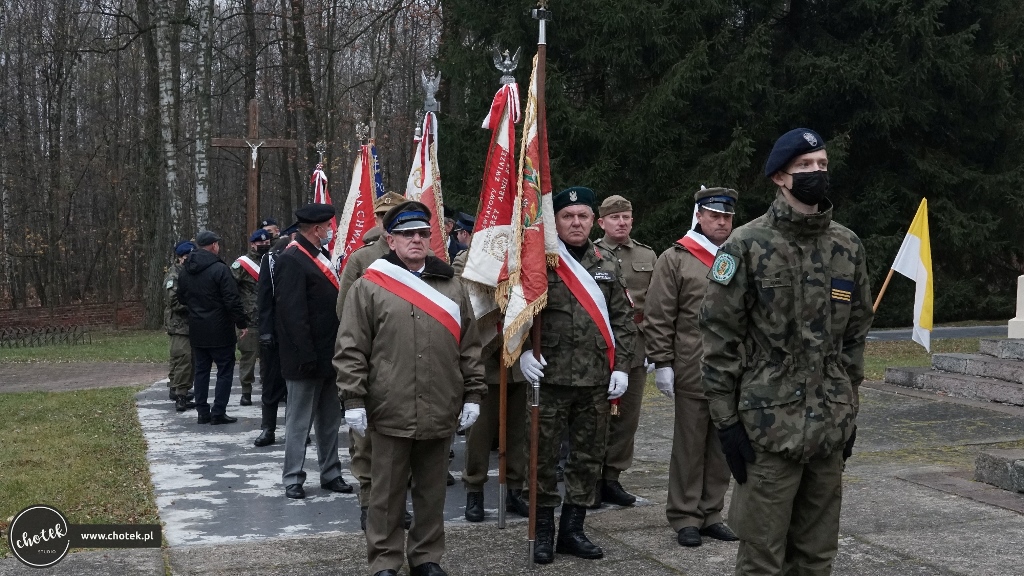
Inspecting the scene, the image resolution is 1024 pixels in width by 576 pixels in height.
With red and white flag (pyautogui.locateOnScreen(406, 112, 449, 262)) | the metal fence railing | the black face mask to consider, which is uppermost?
red and white flag (pyautogui.locateOnScreen(406, 112, 449, 262))

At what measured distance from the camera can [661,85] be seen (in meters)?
21.2

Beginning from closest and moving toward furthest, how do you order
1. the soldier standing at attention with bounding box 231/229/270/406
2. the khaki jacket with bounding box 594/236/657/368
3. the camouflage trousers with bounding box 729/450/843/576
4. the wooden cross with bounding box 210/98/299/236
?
the camouflage trousers with bounding box 729/450/843/576, the khaki jacket with bounding box 594/236/657/368, the soldier standing at attention with bounding box 231/229/270/406, the wooden cross with bounding box 210/98/299/236

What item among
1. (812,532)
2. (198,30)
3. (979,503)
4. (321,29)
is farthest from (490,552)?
(321,29)

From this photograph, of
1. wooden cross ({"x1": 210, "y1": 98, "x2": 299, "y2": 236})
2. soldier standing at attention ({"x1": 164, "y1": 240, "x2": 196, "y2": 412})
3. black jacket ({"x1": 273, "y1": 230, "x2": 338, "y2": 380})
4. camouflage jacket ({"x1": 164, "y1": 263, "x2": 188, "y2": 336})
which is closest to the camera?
black jacket ({"x1": 273, "y1": 230, "x2": 338, "y2": 380})

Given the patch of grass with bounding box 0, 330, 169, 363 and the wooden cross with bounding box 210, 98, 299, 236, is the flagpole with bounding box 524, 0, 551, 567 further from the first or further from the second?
the patch of grass with bounding box 0, 330, 169, 363

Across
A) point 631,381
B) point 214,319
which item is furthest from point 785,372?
point 214,319

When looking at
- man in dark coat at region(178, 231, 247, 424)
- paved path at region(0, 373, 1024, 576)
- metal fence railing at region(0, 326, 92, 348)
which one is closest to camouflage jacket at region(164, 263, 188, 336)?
man in dark coat at region(178, 231, 247, 424)

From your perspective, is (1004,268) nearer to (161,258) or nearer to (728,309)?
(161,258)

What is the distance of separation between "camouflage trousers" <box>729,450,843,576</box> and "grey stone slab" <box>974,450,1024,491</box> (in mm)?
3917

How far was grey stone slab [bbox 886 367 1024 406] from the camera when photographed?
11906mm

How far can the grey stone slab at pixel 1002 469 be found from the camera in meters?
Result: 7.50

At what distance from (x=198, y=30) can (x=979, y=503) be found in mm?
20415

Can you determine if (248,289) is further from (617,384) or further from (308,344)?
(617,384)

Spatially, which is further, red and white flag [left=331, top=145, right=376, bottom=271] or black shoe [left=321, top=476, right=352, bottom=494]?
red and white flag [left=331, top=145, right=376, bottom=271]
